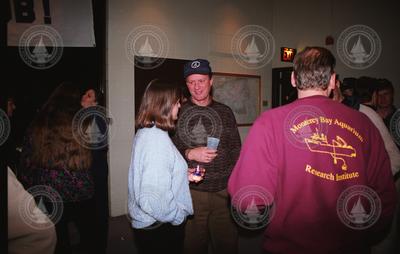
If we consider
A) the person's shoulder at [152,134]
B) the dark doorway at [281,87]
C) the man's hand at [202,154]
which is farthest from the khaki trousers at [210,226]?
the dark doorway at [281,87]

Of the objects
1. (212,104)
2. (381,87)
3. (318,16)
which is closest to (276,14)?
(318,16)

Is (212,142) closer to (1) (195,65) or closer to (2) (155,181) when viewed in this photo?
(2) (155,181)

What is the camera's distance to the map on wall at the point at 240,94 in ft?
16.7

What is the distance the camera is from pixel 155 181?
5.13 ft

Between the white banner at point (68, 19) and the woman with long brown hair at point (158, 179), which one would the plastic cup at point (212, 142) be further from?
the white banner at point (68, 19)

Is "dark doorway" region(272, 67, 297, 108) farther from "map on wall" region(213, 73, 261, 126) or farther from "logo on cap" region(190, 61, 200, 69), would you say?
"logo on cap" region(190, 61, 200, 69)

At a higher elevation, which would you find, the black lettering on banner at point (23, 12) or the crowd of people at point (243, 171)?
the black lettering on banner at point (23, 12)

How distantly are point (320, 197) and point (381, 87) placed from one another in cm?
190

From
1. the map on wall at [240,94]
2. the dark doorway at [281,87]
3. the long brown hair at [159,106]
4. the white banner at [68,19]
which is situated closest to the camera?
the long brown hair at [159,106]

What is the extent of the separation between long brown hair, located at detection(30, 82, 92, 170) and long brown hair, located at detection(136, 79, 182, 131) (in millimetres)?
774

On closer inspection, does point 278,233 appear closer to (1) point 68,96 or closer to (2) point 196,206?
(2) point 196,206

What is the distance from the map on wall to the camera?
16.7ft

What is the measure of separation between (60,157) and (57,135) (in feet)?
0.55

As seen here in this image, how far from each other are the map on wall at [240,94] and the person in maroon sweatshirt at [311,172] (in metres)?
3.74
